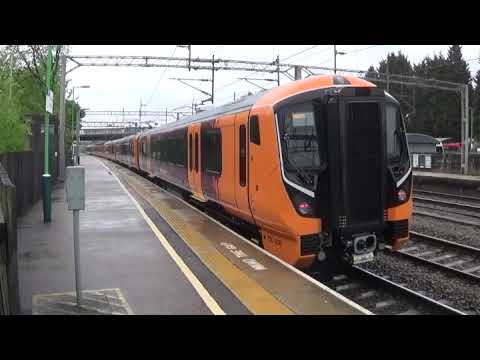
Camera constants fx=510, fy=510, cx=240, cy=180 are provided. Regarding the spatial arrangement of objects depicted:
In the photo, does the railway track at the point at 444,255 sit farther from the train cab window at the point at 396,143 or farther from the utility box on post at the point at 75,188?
the utility box on post at the point at 75,188

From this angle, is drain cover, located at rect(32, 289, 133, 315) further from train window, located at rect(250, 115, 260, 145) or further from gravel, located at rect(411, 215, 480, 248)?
gravel, located at rect(411, 215, 480, 248)

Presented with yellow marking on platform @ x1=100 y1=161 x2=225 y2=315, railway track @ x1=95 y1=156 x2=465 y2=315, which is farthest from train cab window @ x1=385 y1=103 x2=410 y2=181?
yellow marking on platform @ x1=100 y1=161 x2=225 y2=315

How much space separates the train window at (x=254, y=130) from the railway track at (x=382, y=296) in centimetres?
253

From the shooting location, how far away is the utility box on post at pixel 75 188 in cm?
600

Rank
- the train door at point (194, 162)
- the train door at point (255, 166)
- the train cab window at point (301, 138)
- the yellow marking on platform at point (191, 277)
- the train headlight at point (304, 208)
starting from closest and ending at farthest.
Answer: the yellow marking on platform at point (191, 277) → the train headlight at point (304, 208) → the train cab window at point (301, 138) → the train door at point (255, 166) → the train door at point (194, 162)

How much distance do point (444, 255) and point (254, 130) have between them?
17.1 feet

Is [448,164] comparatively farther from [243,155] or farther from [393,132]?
[243,155]

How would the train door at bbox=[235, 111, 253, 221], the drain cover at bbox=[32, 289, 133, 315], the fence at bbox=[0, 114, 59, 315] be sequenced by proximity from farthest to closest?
the train door at bbox=[235, 111, 253, 221], the drain cover at bbox=[32, 289, 133, 315], the fence at bbox=[0, 114, 59, 315]

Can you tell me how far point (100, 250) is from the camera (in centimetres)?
907

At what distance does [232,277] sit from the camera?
23.2 ft

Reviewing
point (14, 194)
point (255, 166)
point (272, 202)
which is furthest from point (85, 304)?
point (255, 166)

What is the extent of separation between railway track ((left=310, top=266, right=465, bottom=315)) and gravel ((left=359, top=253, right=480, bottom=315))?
43 cm

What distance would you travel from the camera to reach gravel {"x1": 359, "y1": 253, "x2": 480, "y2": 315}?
7.81 m

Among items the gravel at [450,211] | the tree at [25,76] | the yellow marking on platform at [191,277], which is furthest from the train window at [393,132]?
the tree at [25,76]
